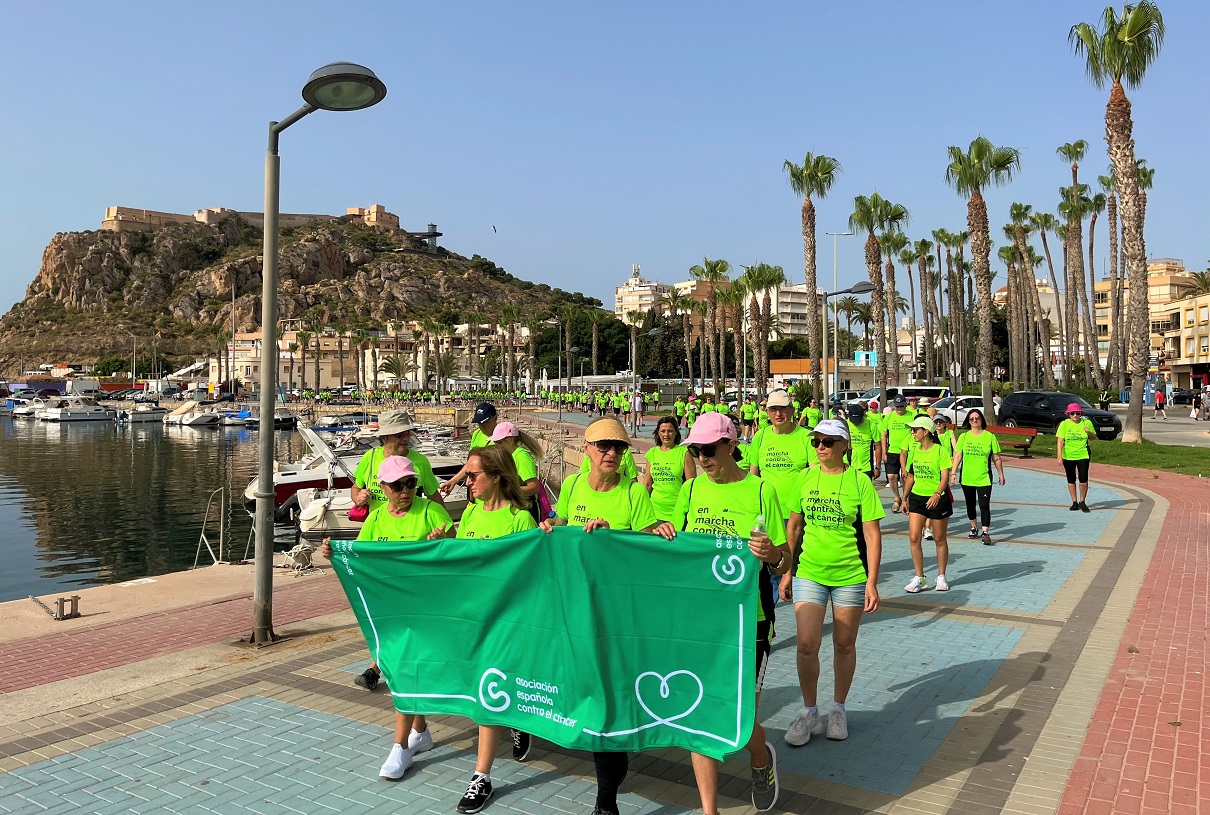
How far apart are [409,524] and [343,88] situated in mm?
3868

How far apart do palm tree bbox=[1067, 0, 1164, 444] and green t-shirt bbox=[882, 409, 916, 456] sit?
1912 centimetres

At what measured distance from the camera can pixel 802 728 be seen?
16.4ft

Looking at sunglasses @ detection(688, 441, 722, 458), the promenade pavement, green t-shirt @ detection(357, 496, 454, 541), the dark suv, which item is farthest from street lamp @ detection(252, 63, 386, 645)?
the dark suv

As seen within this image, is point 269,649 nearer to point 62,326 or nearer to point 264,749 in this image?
point 264,749

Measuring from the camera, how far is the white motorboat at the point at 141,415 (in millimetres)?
79125

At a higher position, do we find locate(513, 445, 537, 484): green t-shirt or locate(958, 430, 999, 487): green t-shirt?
locate(513, 445, 537, 484): green t-shirt

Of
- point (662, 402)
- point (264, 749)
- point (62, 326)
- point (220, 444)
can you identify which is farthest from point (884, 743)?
point (62, 326)

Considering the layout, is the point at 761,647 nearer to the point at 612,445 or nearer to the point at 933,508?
the point at 612,445

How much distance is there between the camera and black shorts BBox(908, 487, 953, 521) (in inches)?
354

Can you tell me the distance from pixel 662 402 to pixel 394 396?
113 ft

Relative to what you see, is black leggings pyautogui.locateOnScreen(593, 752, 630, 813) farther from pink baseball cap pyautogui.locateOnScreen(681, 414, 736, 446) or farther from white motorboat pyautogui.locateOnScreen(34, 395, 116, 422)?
white motorboat pyautogui.locateOnScreen(34, 395, 116, 422)

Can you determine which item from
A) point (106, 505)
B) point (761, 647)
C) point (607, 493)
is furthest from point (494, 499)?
point (106, 505)

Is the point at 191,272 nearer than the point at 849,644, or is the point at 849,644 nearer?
the point at 849,644

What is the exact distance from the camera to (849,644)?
16.2 ft
